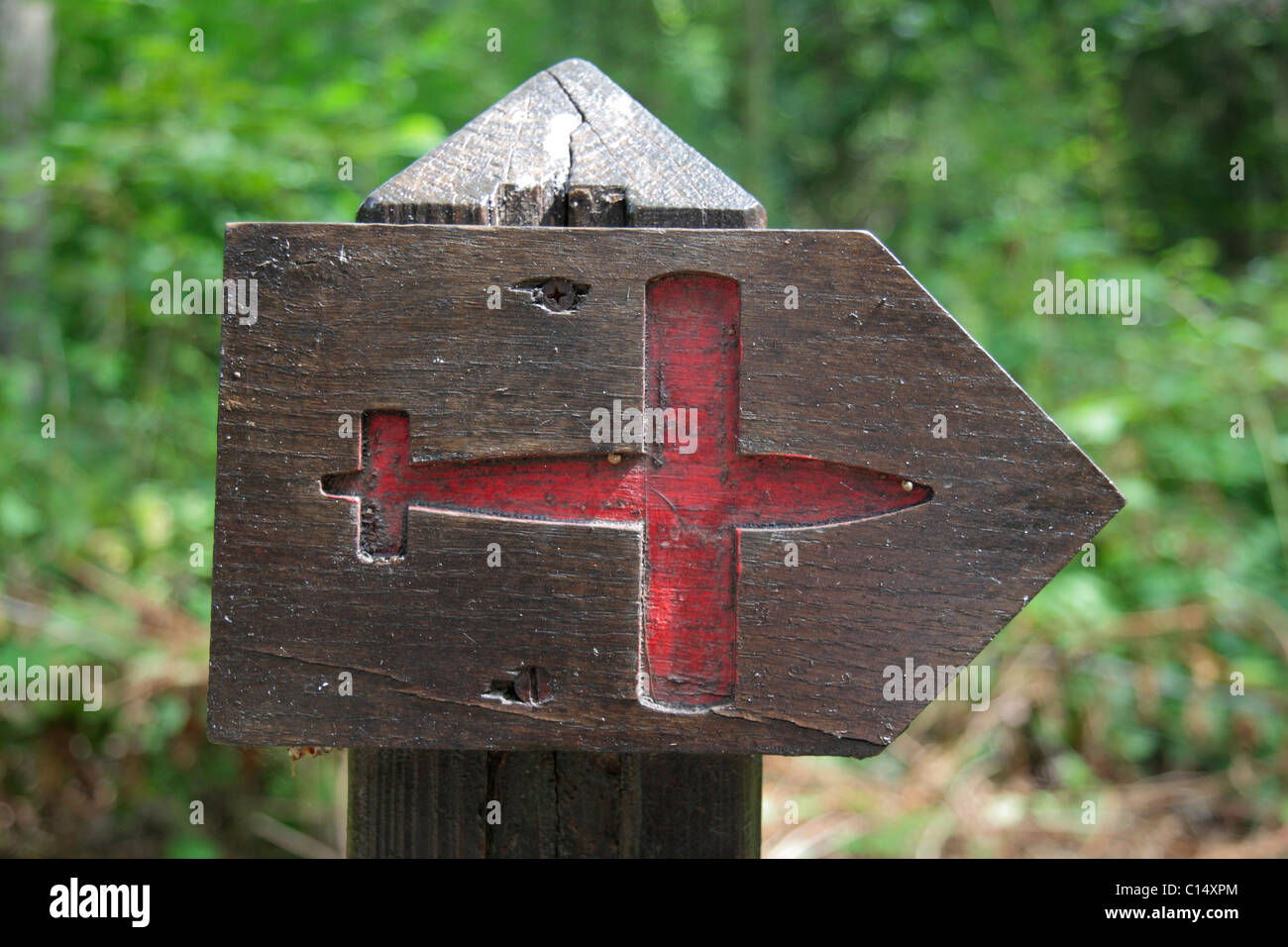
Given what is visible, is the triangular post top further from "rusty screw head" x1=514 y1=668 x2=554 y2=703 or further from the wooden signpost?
"rusty screw head" x1=514 y1=668 x2=554 y2=703

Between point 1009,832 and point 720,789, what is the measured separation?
82.1 inches

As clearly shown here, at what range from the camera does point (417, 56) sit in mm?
3434

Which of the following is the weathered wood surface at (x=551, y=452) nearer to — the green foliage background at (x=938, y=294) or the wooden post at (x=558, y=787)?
the wooden post at (x=558, y=787)

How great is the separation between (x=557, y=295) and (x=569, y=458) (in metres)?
0.15

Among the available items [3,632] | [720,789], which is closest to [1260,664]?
[720,789]

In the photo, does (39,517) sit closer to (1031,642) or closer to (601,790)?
(601,790)

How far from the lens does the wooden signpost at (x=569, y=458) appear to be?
918 millimetres

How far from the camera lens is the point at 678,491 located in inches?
37.9

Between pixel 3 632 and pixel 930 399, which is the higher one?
pixel 930 399

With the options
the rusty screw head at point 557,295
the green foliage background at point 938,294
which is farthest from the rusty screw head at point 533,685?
the green foliage background at point 938,294

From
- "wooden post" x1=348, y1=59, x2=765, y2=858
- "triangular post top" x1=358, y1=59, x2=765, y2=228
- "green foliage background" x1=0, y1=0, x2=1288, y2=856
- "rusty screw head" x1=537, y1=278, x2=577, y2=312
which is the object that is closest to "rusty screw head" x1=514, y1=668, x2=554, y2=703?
"wooden post" x1=348, y1=59, x2=765, y2=858

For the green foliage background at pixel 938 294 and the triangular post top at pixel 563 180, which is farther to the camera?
the green foliage background at pixel 938 294

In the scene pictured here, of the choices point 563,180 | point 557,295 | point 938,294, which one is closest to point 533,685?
point 557,295

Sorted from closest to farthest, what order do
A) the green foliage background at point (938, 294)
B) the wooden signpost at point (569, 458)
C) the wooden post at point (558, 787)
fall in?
the wooden signpost at point (569, 458) < the wooden post at point (558, 787) < the green foliage background at point (938, 294)
